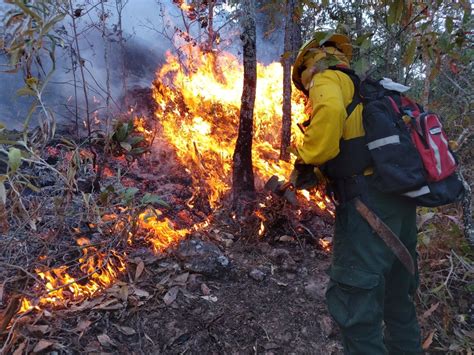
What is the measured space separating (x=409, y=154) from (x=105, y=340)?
7.65 feet

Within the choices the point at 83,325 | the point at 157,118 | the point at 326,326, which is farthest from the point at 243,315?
the point at 157,118

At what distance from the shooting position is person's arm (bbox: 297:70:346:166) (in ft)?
7.47

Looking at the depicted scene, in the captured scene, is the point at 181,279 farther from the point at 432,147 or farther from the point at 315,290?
the point at 432,147

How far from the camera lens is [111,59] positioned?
896 centimetres

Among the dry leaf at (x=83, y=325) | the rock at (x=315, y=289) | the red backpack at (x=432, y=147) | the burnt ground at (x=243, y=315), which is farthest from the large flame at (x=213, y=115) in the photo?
the red backpack at (x=432, y=147)

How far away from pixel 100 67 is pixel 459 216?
738 cm

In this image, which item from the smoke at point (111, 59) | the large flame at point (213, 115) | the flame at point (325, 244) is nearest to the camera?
the flame at point (325, 244)

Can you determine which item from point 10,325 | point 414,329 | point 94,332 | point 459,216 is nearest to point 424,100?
point 459,216

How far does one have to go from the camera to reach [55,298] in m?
3.01

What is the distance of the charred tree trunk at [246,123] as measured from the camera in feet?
14.9

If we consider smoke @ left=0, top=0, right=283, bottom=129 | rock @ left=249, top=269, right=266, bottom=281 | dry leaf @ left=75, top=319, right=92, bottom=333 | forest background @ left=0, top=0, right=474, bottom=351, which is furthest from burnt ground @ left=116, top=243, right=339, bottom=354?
smoke @ left=0, top=0, right=283, bottom=129

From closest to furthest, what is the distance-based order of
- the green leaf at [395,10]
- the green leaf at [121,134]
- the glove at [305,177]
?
the green leaf at [395,10] → the glove at [305,177] → the green leaf at [121,134]

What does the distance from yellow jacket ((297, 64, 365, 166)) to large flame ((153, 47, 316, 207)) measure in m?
2.76

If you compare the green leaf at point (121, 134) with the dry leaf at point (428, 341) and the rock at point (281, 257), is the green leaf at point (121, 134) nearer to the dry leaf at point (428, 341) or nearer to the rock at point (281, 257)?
the rock at point (281, 257)
